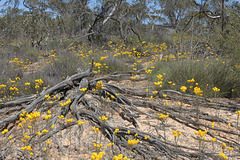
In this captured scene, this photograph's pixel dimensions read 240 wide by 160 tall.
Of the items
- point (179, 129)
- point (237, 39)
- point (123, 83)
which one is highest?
point (237, 39)

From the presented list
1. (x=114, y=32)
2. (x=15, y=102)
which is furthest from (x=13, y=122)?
(x=114, y=32)

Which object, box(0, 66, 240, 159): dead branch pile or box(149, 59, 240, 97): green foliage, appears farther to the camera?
box(149, 59, 240, 97): green foliage

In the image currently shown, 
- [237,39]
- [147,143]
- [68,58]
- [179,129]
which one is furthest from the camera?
[68,58]

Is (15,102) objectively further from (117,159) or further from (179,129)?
(179,129)

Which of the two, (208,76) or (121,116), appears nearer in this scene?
(121,116)

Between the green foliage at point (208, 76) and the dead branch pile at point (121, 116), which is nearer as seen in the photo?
the dead branch pile at point (121, 116)

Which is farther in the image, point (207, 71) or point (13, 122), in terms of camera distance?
point (207, 71)

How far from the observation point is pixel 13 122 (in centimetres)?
264

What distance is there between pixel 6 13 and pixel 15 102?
35.6 ft

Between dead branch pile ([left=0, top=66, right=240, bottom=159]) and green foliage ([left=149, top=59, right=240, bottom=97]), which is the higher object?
green foliage ([left=149, top=59, right=240, bottom=97])

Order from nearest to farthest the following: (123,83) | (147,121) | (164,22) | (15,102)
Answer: (147,121) → (15,102) → (123,83) → (164,22)

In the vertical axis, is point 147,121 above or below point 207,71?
below

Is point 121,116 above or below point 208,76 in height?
below

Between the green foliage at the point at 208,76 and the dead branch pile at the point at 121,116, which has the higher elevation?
the green foliage at the point at 208,76
